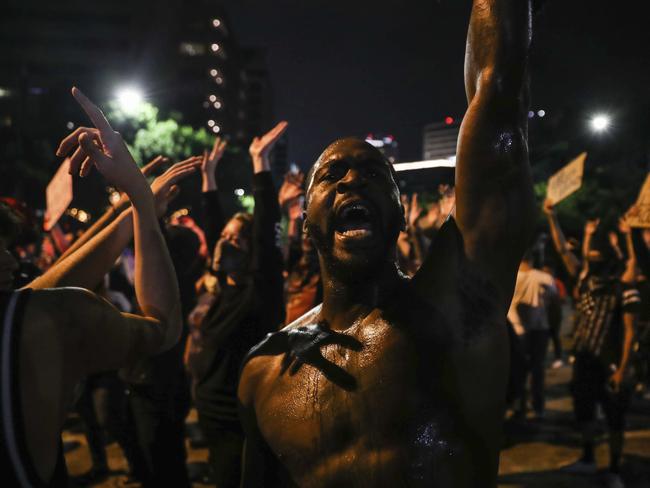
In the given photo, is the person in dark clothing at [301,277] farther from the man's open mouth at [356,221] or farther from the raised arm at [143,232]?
the man's open mouth at [356,221]

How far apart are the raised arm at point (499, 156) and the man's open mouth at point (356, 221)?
0.25 meters

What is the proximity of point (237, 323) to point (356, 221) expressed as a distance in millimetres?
2327

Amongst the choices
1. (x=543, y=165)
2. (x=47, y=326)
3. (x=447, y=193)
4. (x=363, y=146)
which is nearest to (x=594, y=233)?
(x=447, y=193)

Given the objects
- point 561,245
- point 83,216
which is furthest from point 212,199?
point 83,216

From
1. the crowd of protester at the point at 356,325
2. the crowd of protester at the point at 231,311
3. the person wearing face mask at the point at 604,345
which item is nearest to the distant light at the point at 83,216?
the crowd of protester at the point at 231,311

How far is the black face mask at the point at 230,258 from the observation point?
164 inches

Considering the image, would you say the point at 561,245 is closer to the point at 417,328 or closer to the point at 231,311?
the point at 231,311

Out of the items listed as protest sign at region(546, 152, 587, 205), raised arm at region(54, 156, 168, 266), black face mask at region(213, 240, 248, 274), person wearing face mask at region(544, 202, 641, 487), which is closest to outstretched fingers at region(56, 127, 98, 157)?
raised arm at region(54, 156, 168, 266)

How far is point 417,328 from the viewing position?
161cm

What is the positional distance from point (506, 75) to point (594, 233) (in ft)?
16.6

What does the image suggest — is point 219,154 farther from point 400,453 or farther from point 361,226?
point 400,453

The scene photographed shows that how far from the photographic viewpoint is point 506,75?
163 centimetres

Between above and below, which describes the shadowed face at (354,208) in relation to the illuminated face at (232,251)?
above

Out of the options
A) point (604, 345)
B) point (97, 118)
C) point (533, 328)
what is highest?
point (97, 118)
